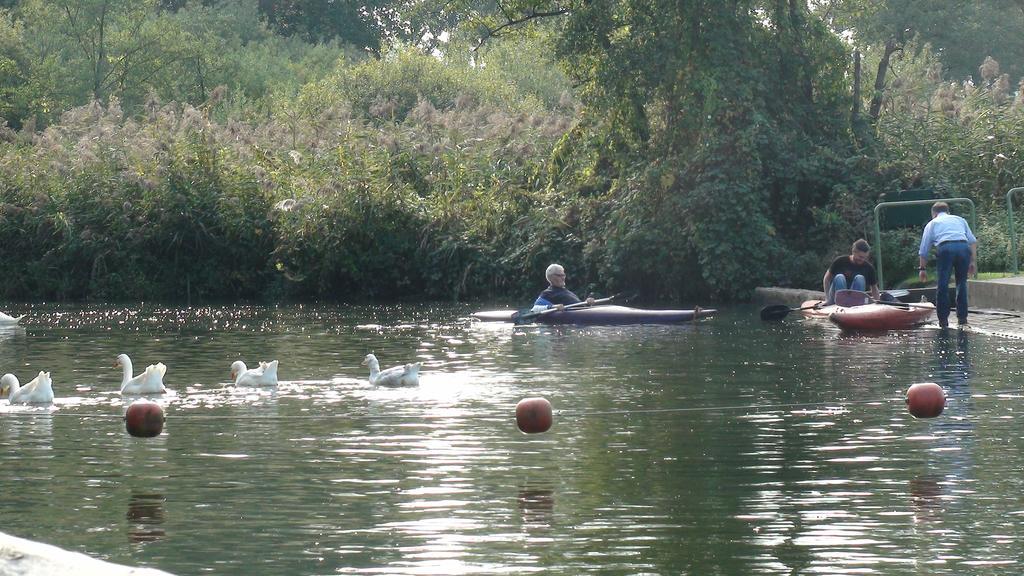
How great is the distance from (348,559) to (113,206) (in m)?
32.4

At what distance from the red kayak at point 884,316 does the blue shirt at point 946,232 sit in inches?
41.9

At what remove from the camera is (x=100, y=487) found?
11109 mm

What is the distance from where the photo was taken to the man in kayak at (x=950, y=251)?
23.5 metres

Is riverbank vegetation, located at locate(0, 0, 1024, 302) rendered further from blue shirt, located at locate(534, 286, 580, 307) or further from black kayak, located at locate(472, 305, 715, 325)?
black kayak, located at locate(472, 305, 715, 325)

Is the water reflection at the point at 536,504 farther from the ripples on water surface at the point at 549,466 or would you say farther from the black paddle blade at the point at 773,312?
the black paddle blade at the point at 773,312

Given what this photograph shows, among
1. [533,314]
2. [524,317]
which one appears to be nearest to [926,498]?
[533,314]

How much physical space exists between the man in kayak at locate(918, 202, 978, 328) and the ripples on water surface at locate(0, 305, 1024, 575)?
1.98m

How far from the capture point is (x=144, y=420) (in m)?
13.3

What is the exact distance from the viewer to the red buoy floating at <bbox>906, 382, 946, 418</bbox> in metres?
13.8

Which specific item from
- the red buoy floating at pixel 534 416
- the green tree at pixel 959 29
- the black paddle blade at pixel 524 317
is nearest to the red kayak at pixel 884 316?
the black paddle blade at pixel 524 317

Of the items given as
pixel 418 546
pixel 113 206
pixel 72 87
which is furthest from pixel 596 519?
pixel 72 87

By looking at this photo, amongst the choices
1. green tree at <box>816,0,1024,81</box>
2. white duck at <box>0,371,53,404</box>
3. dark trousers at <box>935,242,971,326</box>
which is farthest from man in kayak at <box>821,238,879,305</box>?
green tree at <box>816,0,1024,81</box>

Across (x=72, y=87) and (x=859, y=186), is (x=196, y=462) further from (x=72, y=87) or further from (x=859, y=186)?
(x=72, y=87)

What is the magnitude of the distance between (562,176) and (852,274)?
12.4 metres
